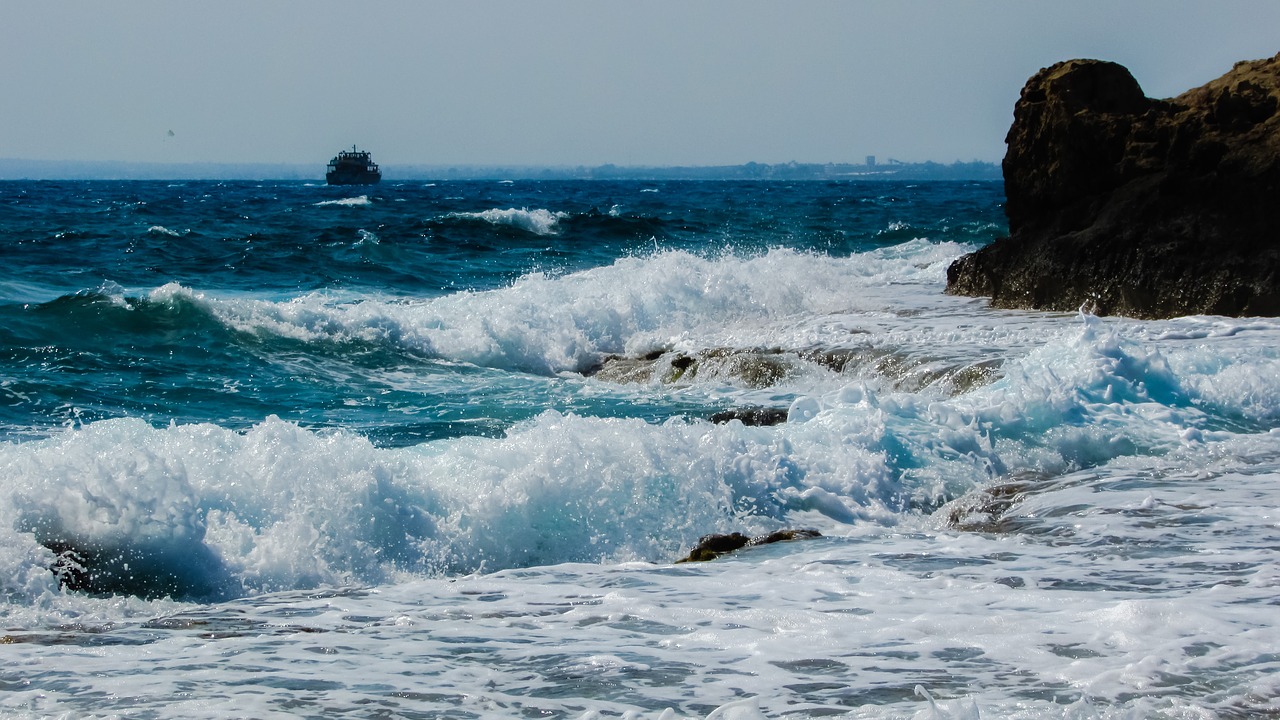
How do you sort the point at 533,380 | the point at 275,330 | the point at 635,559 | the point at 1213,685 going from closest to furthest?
the point at 1213,685 < the point at 635,559 < the point at 533,380 < the point at 275,330

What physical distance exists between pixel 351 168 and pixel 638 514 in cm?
8512

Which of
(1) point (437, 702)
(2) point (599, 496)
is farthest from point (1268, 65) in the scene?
(1) point (437, 702)

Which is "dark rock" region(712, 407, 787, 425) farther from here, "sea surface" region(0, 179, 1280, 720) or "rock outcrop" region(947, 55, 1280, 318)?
"rock outcrop" region(947, 55, 1280, 318)

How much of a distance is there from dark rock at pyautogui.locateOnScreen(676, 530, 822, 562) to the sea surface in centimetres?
12

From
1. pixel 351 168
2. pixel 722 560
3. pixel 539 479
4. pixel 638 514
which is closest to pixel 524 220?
pixel 539 479

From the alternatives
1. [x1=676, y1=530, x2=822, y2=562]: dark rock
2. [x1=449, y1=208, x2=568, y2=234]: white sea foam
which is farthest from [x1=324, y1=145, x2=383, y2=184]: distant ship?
[x1=676, y1=530, x2=822, y2=562]: dark rock

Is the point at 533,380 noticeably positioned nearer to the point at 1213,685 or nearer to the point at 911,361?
the point at 911,361

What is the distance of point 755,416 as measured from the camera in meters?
9.49

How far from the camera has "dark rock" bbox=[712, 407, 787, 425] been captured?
9406 millimetres

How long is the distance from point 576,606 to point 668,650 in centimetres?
90

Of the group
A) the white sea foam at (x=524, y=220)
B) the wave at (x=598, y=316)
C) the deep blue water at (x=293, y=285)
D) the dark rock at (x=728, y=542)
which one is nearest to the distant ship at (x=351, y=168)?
the deep blue water at (x=293, y=285)

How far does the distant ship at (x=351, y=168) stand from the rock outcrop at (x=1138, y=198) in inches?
3065

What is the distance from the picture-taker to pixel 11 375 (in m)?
12.1

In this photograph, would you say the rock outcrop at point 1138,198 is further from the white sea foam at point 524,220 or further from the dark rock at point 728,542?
the white sea foam at point 524,220
